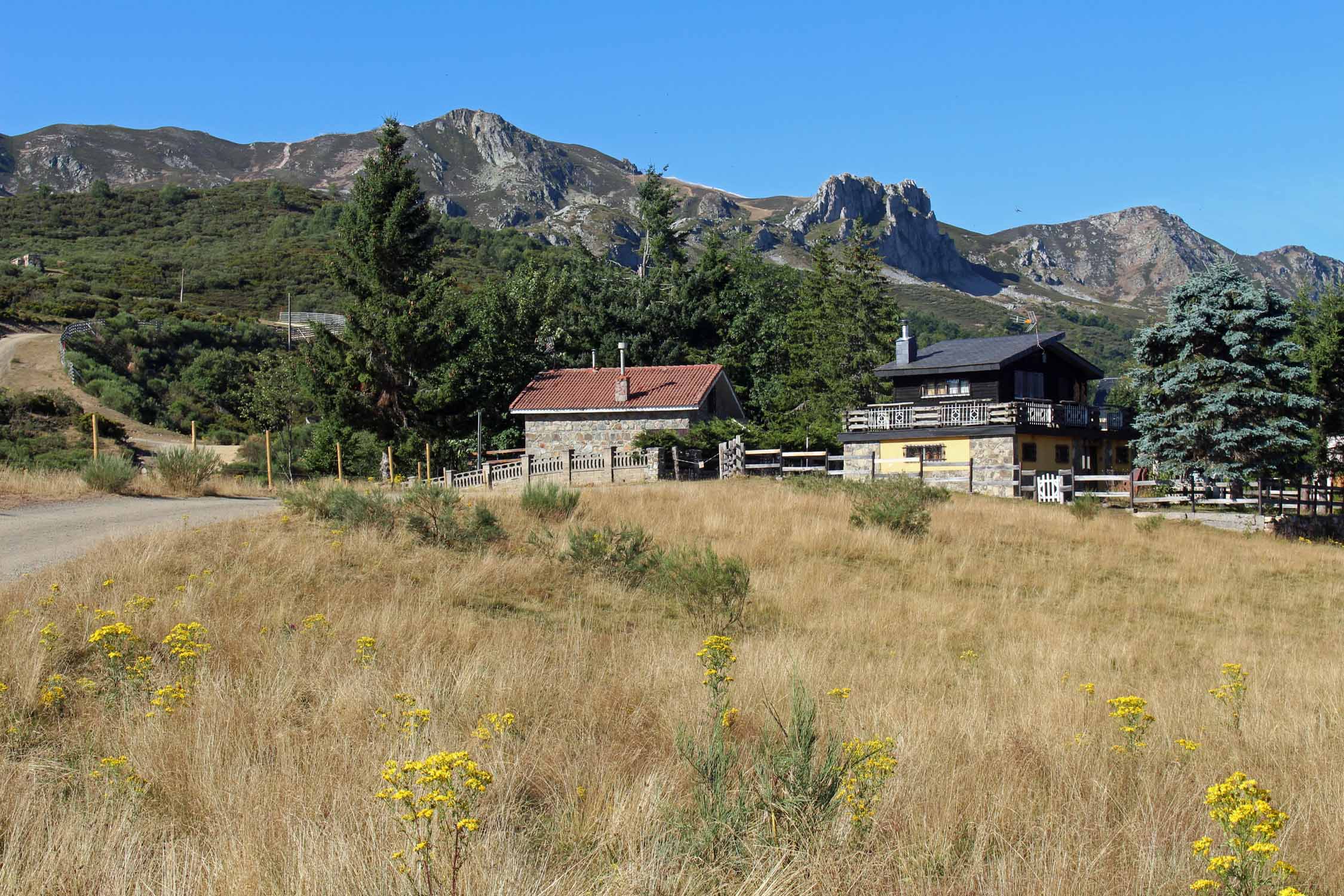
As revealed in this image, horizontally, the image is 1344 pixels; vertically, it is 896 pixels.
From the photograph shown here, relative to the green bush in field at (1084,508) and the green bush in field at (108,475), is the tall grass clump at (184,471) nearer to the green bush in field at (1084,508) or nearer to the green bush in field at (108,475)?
the green bush in field at (108,475)

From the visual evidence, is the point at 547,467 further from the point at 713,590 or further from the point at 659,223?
the point at 659,223

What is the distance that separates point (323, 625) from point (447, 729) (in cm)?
299

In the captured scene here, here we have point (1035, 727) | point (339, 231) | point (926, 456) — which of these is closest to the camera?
point (1035, 727)

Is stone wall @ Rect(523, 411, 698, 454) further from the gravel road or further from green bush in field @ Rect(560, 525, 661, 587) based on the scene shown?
green bush in field @ Rect(560, 525, 661, 587)

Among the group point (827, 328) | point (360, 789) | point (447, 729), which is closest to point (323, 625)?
point (447, 729)

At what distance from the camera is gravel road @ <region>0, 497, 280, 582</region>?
11461 millimetres

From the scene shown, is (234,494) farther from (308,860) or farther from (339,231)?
(339,231)

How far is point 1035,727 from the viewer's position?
21.2 ft

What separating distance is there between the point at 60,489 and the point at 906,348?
32.3 metres

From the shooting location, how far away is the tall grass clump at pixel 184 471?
20094 millimetres

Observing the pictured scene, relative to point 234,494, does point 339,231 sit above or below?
above

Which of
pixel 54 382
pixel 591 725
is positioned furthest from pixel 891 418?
pixel 54 382

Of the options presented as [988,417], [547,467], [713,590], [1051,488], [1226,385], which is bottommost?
[1051,488]

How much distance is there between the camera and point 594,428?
40281 mm
